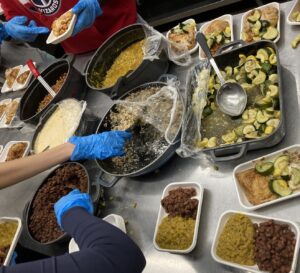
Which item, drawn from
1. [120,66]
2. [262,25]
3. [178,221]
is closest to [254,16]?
[262,25]

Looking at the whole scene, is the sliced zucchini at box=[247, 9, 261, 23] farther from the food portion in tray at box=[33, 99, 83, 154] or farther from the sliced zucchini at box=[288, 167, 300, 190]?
the food portion in tray at box=[33, 99, 83, 154]

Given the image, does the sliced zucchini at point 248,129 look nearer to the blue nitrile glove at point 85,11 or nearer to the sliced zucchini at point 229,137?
the sliced zucchini at point 229,137

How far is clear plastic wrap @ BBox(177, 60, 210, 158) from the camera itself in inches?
70.8

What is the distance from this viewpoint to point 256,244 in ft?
4.81

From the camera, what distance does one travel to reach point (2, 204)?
2.57m

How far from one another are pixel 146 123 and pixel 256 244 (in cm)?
99

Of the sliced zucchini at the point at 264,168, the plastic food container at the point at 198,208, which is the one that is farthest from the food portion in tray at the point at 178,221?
the sliced zucchini at the point at 264,168

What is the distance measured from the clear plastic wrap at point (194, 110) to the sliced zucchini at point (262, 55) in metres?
0.30

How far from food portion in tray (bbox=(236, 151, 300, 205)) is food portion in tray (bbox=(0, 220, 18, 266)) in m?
1.50

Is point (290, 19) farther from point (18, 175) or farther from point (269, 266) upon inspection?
point (18, 175)

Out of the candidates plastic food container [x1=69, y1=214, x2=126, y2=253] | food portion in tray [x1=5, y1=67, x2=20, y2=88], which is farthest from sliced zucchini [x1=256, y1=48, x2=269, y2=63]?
food portion in tray [x1=5, y1=67, x2=20, y2=88]

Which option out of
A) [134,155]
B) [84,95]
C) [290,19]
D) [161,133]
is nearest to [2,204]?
[84,95]

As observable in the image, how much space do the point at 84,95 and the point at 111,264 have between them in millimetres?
1716

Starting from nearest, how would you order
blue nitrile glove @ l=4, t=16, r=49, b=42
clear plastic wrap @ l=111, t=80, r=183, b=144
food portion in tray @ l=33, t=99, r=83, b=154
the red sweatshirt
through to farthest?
clear plastic wrap @ l=111, t=80, r=183, b=144, food portion in tray @ l=33, t=99, r=83, b=154, the red sweatshirt, blue nitrile glove @ l=4, t=16, r=49, b=42
